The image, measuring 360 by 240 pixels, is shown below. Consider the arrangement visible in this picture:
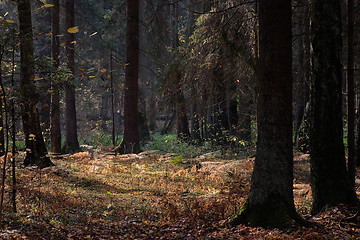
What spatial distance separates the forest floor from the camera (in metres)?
4.72

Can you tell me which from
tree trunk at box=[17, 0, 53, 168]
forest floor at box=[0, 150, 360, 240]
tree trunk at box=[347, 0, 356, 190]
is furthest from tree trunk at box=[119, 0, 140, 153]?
tree trunk at box=[347, 0, 356, 190]

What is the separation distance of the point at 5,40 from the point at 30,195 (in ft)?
9.98

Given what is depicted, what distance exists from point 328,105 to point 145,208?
3954 millimetres

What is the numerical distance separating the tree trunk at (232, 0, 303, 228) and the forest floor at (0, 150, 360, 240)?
33cm

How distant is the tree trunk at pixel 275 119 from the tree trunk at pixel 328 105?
2.23ft

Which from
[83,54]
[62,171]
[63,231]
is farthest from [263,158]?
[83,54]

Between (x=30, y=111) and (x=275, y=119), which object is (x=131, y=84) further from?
(x=275, y=119)

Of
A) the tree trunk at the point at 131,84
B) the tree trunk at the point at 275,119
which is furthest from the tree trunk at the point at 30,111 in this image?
the tree trunk at the point at 275,119

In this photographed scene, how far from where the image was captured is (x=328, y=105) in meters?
5.02

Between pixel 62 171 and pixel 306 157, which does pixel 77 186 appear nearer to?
pixel 62 171

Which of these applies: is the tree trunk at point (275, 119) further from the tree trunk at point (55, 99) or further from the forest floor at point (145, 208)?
the tree trunk at point (55, 99)

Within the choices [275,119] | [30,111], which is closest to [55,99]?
[30,111]

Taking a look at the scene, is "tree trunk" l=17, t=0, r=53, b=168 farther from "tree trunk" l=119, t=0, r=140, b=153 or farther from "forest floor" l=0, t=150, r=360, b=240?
"tree trunk" l=119, t=0, r=140, b=153

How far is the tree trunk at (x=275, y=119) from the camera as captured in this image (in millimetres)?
4625
